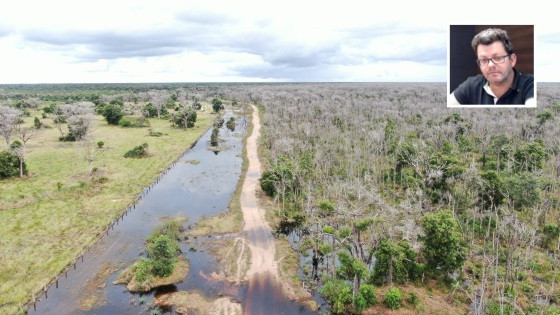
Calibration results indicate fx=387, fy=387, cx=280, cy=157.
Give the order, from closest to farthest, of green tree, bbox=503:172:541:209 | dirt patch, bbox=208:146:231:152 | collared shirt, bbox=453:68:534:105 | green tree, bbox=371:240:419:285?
1. collared shirt, bbox=453:68:534:105
2. green tree, bbox=371:240:419:285
3. green tree, bbox=503:172:541:209
4. dirt patch, bbox=208:146:231:152

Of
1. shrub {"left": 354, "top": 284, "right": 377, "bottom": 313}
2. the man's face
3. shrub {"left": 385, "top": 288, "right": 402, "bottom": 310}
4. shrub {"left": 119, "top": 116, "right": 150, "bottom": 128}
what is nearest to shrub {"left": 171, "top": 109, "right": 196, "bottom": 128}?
shrub {"left": 119, "top": 116, "right": 150, "bottom": 128}

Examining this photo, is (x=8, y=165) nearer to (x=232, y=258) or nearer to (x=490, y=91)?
(x=232, y=258)

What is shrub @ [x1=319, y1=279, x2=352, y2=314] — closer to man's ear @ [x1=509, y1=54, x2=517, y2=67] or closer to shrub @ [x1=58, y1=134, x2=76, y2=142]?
man's ear @ [x1=509, y1=54, x2=517, y2=67]

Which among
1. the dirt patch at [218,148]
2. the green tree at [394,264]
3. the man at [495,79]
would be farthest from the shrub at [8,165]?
the man at [495,79]

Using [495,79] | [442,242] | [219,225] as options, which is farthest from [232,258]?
[495,79]

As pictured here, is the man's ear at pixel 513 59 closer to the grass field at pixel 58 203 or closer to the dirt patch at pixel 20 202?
the grass field at pixel 58 203

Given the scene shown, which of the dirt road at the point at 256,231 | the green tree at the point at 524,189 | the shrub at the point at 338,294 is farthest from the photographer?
the green tree at the point at 524,189

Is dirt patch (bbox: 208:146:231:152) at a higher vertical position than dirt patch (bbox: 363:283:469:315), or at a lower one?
higher

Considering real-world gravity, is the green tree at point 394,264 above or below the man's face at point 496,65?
below
